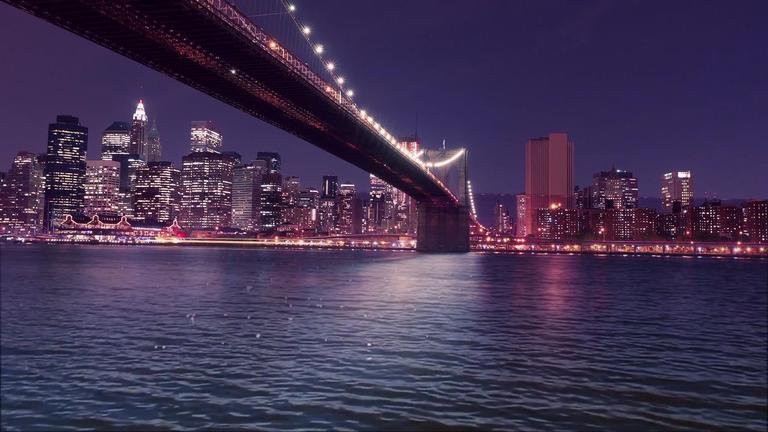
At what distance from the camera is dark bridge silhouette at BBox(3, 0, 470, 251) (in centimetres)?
2941

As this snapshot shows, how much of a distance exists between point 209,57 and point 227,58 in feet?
3.21

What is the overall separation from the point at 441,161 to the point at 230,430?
112576mm

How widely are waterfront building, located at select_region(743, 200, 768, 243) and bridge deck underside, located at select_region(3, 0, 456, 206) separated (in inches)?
6411

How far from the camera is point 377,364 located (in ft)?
50.4

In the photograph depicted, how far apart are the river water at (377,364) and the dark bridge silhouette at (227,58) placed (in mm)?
12792

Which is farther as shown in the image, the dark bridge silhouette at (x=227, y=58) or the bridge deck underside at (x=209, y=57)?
the dark bridge silhouette at (x=227, y=58)

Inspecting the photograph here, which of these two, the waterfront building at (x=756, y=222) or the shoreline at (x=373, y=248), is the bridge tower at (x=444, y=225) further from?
the waterfront building at (x=756, y=222)

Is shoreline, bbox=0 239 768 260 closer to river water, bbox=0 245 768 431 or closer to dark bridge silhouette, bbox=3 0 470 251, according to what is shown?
dark bridge silhouette, bbox=3 0 470 251

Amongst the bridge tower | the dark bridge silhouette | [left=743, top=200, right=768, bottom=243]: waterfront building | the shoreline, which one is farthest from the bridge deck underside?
[left=743, top=200, right=768, bottom=243]: waterfront building

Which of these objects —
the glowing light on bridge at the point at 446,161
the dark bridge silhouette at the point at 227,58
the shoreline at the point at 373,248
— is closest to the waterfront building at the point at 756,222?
the shoreline at the point at 373,248

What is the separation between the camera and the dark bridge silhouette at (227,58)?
2941 centimetres

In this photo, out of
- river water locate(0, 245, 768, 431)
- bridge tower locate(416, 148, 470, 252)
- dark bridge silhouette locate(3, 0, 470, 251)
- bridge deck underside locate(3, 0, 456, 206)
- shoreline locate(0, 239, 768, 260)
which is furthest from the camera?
shoreline locate(0, 239, 768, 260)

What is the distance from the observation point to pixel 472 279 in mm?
49500

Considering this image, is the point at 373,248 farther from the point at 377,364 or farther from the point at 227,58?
the point at 377,364
